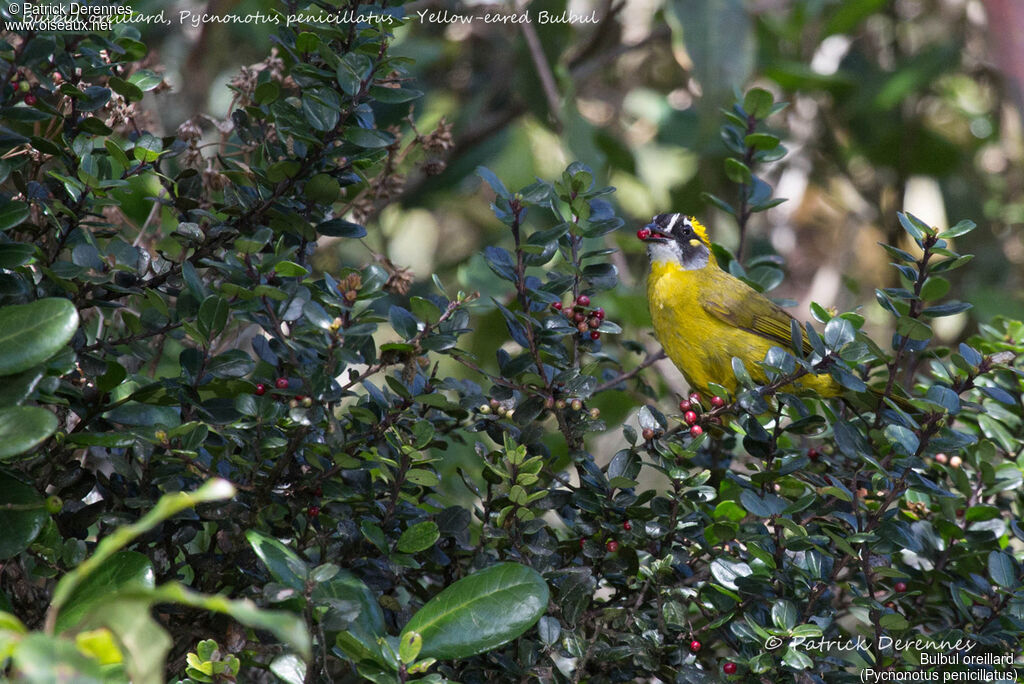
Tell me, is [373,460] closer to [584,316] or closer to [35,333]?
[584,316]

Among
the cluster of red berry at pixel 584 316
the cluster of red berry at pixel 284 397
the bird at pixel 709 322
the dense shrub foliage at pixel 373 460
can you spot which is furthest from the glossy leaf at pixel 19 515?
the bird at pixel 709 322

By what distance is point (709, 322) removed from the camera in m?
2.89

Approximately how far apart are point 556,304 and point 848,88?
3.00 metres

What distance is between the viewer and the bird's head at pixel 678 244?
314 centimetres

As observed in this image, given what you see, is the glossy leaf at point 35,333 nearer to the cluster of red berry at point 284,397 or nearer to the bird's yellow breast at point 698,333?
the cluster of red berry at point 284,397

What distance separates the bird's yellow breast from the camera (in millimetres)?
2764

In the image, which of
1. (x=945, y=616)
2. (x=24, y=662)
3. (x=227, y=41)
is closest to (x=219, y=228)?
(x=24, y=662)

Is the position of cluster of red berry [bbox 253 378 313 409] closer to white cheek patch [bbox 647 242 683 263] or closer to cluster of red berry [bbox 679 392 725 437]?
cluster of red berry [bbox 679 392 725 437]

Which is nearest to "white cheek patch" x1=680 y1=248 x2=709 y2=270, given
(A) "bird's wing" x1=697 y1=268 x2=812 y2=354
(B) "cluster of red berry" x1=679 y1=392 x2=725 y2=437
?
(A) "bird's wing" x1=697 y1=268 x2=812 y2=354

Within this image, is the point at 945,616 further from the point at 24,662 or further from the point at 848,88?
the point at 848,88

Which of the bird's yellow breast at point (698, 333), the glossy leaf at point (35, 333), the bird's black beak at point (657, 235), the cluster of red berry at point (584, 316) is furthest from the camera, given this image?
the bird's black beak at point (657, 235)

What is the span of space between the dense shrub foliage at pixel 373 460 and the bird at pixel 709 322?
116 cm

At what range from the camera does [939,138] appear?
4176 millimetres


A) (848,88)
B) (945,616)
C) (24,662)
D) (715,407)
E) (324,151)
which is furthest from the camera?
(848,88)
